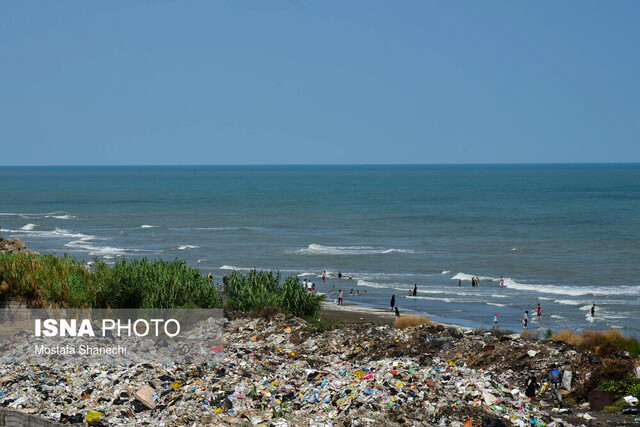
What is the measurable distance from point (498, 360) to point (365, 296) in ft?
94.3

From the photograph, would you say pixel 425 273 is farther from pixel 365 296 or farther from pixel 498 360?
pixel 498 360

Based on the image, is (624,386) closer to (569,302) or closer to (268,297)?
(268,297)

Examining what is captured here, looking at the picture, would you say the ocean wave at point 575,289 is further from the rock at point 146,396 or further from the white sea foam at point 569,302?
the rock at point 146,396

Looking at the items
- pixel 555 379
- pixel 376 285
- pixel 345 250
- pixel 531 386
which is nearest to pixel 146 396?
pixel 531 386

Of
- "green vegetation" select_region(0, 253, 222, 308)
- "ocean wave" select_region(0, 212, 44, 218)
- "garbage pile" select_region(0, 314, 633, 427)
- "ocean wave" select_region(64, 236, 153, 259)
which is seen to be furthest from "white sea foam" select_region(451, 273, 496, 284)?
"ocean wave" select_region(0, 212, 44, 218)

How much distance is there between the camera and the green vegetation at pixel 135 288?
80.5ft

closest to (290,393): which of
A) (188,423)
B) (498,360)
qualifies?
(188,423)

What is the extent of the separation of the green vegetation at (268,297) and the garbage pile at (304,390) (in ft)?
15.3

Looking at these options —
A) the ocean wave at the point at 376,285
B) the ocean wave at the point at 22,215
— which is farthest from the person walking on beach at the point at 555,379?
the ocean wave at the point at 22,215

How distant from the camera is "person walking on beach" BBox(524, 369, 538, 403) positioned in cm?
1955

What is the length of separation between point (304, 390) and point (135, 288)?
31.7 feet

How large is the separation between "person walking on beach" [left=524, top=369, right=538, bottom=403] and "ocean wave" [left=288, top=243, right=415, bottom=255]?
51.6 m

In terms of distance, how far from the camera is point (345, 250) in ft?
245

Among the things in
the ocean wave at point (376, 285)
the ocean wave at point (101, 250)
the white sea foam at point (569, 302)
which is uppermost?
the ocean wave at point (101, 250)
